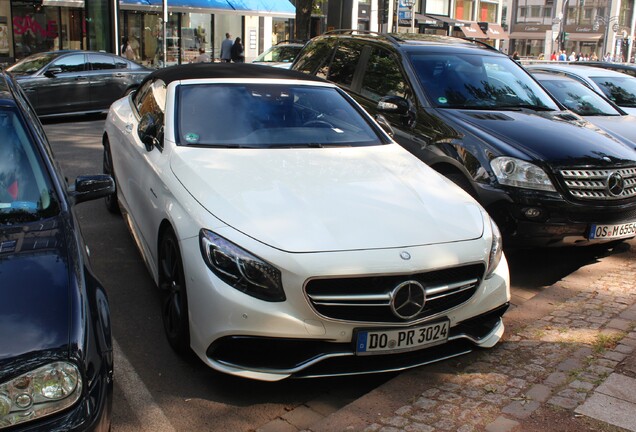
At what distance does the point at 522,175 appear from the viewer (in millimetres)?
5570

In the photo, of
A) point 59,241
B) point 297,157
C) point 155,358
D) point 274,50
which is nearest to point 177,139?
point 297,157

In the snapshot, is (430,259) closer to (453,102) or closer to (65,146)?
(453,102)

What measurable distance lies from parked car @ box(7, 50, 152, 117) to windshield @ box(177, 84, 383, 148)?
8959mm

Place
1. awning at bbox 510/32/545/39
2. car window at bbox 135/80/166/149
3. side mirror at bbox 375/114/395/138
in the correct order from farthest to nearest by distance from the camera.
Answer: awning at bbox 510/32/545/39 < side mirror at bbox 375/114/395/138 < car window at bbox 135/80/166/149

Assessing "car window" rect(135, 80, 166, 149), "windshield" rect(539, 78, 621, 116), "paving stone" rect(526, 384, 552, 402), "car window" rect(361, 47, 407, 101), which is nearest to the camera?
"paving stone" rect(526, 384, 552, 402)

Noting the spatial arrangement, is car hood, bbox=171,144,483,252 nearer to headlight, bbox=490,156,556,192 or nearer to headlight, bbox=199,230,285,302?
headlight, bbox=199,230,285,302

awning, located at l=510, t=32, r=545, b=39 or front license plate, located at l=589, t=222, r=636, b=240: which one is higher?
awning, located at l=510, t=32, r=545, b=39

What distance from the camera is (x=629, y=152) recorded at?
6.17 meters

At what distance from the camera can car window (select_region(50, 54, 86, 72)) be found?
1365cm

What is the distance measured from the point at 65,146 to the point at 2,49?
46.0ft

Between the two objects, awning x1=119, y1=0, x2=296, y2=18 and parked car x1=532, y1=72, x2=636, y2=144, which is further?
awning x1=119, y1=0, x2=296, y2=18

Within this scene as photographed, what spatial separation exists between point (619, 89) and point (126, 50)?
1791 cm

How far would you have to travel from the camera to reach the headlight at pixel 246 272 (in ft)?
11.5

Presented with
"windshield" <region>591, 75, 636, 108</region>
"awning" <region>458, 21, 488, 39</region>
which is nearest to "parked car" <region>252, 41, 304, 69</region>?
"windshield" <region>591, 75, 636, 108</region>
